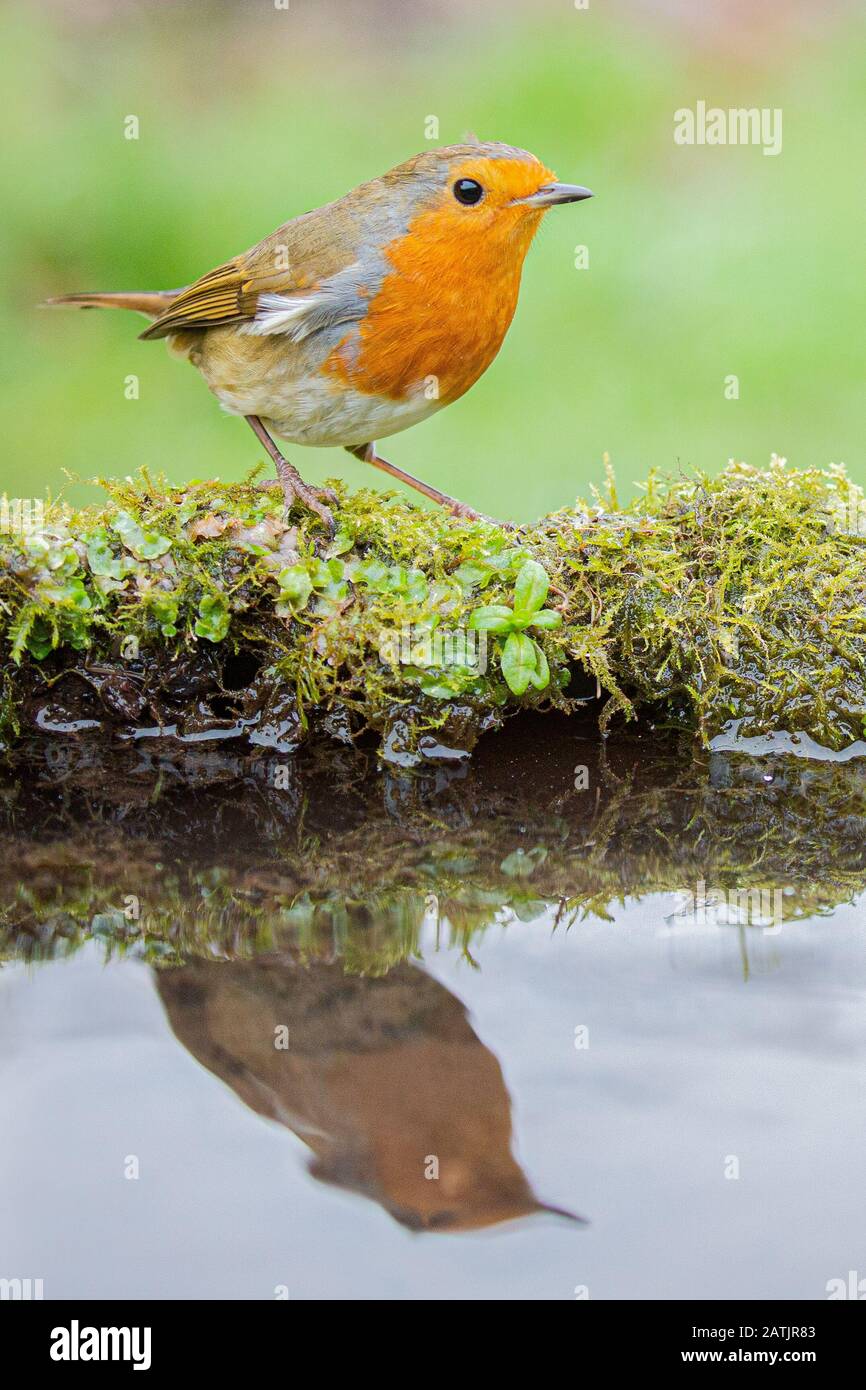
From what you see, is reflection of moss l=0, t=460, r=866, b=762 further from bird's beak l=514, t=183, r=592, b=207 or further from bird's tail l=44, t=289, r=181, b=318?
bird's tail l=44, t=289, r=181, b=318

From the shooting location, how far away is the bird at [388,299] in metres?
3.42

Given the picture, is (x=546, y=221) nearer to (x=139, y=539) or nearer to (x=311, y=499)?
(x=311, y=499)

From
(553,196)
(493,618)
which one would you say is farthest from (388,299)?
(493,618)

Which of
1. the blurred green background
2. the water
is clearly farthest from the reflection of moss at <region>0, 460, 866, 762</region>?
the blurred green background

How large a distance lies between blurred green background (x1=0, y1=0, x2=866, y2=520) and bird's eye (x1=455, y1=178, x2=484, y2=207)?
274cm

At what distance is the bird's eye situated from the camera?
343 centimetres

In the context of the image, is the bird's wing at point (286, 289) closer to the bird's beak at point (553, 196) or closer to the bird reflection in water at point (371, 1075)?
the bird's beak at point (553, 196)

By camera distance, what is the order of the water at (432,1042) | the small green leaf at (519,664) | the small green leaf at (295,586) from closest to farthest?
the water at (432,1042)
the small green leaf at (519,664)
the small green leaf at (295,586)

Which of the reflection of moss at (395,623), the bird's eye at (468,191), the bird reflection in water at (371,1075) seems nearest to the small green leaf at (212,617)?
the reflection of moss at (395,623)

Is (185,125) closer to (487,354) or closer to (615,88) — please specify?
(615,88)

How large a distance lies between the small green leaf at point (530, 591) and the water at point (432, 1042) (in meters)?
0.46

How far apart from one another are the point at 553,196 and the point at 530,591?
1.07 m

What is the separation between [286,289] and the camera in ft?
11.8

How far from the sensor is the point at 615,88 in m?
8.32
